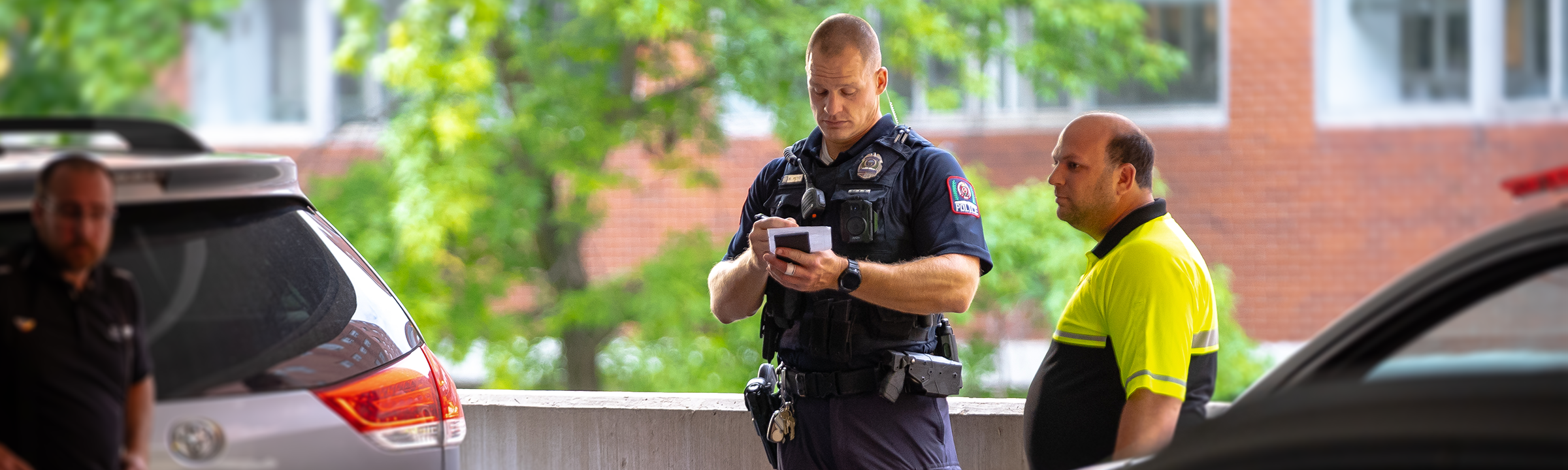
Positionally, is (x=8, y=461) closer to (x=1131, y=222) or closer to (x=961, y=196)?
(x=961, y=196)

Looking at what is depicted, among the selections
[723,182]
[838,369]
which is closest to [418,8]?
[723,182]

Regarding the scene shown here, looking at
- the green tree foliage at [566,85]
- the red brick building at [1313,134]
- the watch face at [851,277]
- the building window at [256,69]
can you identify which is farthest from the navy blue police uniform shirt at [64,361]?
the building window at [256,69]

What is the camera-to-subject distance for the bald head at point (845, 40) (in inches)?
106

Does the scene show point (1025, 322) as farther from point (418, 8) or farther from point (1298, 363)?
point (1298, 363)

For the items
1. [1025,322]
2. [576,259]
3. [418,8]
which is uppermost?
[418,8]

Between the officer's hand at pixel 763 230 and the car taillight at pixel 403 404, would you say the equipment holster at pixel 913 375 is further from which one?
the car taillight at pixel 403 404

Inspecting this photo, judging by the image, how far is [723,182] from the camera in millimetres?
9703

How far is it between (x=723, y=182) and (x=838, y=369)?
23.1 feet

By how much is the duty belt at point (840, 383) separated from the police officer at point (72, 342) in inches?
52.6

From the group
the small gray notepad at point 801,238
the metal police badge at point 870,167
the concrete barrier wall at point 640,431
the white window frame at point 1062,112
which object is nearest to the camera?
the small gray notepad at point 801,238

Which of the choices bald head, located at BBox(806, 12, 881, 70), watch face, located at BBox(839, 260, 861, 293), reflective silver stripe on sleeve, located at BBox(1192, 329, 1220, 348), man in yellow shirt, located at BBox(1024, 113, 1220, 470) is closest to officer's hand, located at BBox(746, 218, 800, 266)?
watch face, located at BBox(839, 260, 861, 293)

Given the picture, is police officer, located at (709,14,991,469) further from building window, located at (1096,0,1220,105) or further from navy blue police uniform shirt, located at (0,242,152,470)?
building window, located at (1096,0,1220,105)

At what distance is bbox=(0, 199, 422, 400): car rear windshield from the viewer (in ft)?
6.29

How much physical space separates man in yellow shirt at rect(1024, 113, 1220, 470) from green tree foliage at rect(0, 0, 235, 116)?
632 centimetres
